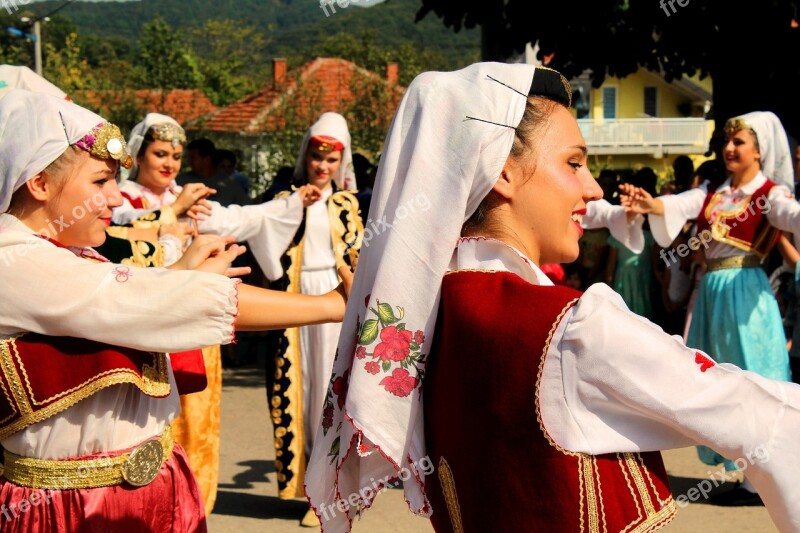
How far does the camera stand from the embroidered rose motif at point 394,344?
6.69 feet

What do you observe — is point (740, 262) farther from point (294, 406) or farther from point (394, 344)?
point (394, 344)

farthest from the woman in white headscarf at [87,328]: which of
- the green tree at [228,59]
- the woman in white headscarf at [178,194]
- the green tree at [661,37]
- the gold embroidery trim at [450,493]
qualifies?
the green tree at [228,59]

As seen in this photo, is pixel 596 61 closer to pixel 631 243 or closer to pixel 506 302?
pixel 631 243

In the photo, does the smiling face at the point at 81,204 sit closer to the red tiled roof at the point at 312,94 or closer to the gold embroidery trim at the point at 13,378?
the gold embroidery trim at the point at 13,378

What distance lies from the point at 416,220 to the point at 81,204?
1.09m

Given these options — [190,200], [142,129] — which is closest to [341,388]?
[190,200]

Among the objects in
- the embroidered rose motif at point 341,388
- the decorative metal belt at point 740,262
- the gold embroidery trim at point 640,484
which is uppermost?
the embroidered rose motif at point 341,388

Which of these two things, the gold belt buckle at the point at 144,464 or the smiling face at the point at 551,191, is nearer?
the smiling face at the point at 551,191

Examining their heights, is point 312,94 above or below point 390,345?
above

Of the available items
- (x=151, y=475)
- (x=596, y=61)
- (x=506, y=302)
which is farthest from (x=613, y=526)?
(x=596, y=61)

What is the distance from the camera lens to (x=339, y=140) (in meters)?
5.99

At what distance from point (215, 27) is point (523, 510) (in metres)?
42.0

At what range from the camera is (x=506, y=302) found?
1.92 meters

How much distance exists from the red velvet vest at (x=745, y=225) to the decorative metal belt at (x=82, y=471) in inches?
162
